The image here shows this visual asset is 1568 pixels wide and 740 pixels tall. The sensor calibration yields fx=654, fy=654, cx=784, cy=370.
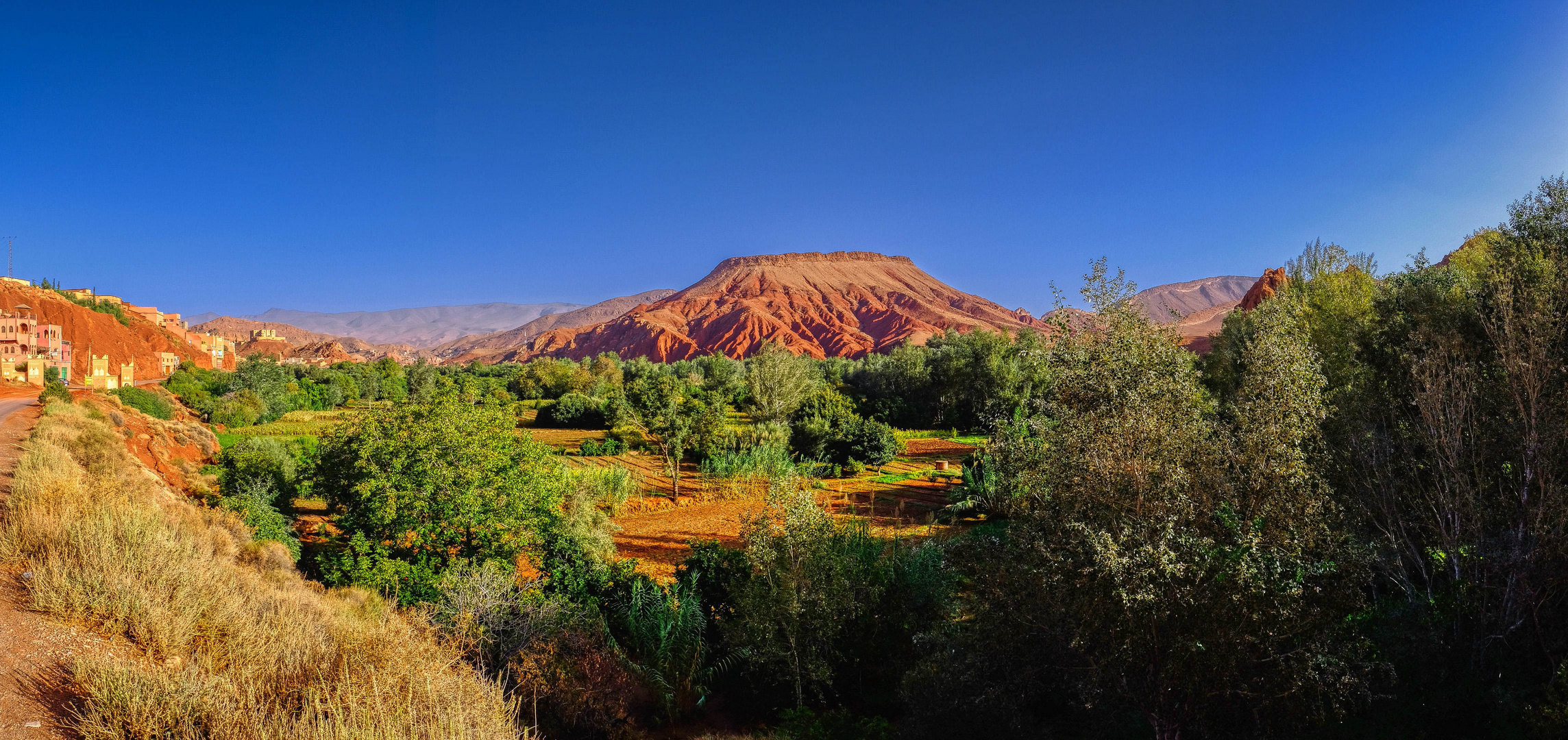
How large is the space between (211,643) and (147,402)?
44.2 m

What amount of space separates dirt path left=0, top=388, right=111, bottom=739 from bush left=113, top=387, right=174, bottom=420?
39.6 meters

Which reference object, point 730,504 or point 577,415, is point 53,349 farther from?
point 730,504

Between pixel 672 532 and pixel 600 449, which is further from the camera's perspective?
pixel 600 449

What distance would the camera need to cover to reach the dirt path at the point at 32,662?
4.91 metres

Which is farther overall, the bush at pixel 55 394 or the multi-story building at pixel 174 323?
the multi-story building at pixel 174 323

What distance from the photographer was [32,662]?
5.65 m

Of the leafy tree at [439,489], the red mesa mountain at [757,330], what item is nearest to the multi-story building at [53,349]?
the leafy tree at [439,489]

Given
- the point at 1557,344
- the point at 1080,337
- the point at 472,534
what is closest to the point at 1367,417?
the point at 1557,344

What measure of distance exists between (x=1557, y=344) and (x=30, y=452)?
27.3m

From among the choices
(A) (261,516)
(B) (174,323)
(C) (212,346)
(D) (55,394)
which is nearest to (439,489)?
(A) (261,516)

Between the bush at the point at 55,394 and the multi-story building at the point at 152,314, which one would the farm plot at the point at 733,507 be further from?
the multi-story building at the point at 152,314

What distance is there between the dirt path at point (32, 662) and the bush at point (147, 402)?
39552mm

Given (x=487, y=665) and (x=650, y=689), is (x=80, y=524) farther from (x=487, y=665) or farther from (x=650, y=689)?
(x=650, y=689)

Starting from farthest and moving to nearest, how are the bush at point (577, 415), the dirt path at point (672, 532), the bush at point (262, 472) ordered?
the bush at point (577, 415) < the bush at point (262, 472) < the dirt path at point (672, 532)
